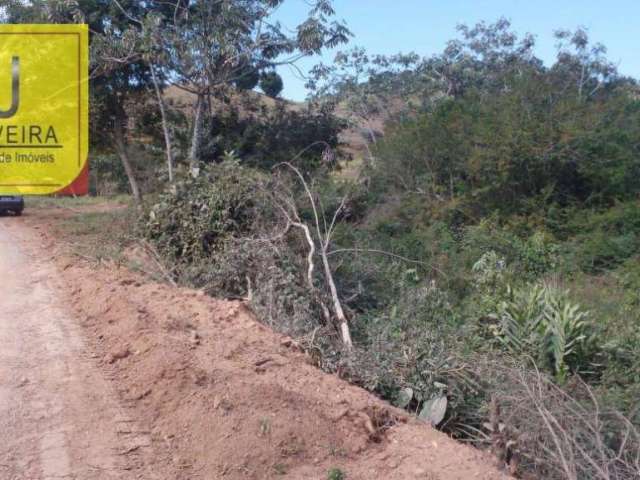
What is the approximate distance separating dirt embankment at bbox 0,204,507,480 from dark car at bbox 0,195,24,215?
16.5m

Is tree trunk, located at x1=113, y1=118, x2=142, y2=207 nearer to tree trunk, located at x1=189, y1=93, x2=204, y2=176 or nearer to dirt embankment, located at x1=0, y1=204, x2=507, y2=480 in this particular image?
tree trunk, located at x1=189, y1=93, x2=204, y2=176

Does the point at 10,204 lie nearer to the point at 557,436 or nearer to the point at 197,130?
the point at 197,130

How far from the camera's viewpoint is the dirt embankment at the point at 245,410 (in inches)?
200

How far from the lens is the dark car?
23.1m

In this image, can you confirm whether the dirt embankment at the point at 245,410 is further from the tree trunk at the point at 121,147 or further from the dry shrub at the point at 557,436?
the tree trunk at the point at 121,147

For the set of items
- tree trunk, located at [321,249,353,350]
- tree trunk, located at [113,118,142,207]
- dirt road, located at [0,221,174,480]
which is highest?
tree trunk, located at [113,118,142,207]

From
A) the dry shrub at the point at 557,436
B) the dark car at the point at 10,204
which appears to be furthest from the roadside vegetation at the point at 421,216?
A: the dark car at the point at 10,204

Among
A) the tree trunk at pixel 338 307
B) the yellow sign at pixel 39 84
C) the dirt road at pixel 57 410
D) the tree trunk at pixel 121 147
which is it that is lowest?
the dirt road at pixel 57 410

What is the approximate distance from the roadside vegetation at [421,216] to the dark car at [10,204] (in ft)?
10.0

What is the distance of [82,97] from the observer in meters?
19.2

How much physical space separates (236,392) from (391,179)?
15.2 meters

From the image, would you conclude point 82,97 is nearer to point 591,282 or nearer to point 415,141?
point 415,141

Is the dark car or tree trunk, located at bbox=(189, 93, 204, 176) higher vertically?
tree trunk, located at bbox=(189, 93, 204, 176)

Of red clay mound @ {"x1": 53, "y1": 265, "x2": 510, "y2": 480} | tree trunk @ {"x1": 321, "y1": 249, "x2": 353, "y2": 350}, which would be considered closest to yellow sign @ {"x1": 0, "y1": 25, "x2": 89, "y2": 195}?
tree trunk @ {"x1": 321, "y1": 249, "x2": 353, "y2": 350}
